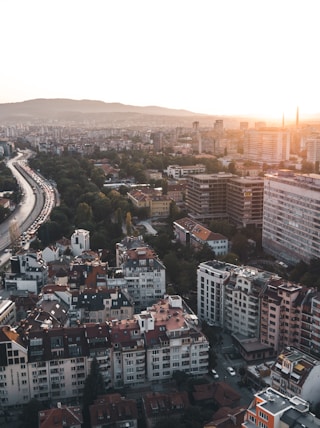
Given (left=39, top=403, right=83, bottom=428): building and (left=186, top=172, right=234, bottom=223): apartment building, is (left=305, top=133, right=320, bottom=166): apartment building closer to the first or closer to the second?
(left=186, top=172, right=234, bottom=223): apartment building

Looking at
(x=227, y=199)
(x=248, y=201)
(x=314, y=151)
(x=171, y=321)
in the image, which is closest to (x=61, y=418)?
(x=171, y=321)

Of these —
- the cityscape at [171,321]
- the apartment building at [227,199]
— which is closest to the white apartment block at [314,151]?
the apartment building at [227,199]

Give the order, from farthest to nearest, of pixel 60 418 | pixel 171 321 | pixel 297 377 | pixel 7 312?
pixel 7 312
pixel 171 321
pixel 297 377
pixel 60 418

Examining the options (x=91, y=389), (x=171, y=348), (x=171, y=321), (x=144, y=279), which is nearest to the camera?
(x=91, y=389)

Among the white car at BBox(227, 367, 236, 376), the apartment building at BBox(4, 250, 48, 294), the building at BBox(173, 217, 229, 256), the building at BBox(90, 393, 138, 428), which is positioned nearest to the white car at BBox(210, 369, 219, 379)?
the white car at BBox(227, 367, 236, 376)

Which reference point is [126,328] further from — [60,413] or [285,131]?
[285,131]

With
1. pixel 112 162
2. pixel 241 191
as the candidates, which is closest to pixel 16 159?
pixel 112 162

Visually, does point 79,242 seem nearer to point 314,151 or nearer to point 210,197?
point 210,197
